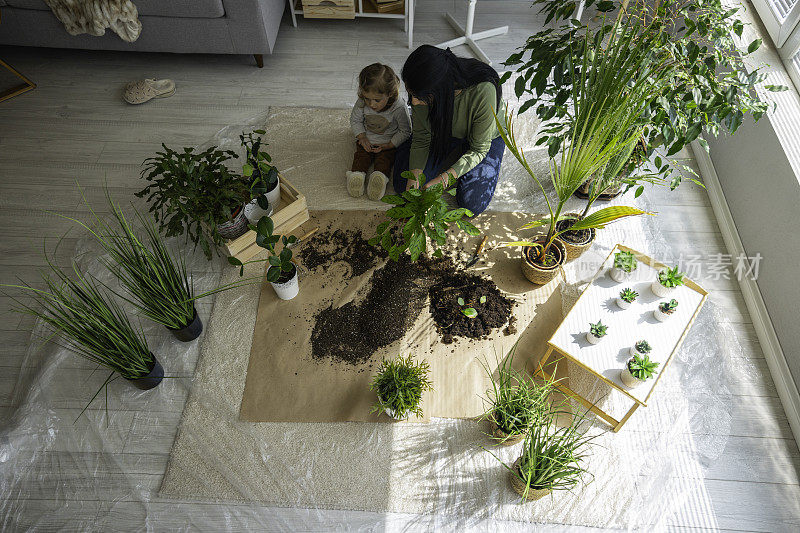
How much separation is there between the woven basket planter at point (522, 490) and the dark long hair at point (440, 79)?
1.44 meters

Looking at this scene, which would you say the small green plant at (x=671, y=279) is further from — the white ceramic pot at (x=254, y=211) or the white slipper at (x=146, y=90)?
the white slipper at (x=146, y=90)

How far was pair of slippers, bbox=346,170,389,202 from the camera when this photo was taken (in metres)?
2.54

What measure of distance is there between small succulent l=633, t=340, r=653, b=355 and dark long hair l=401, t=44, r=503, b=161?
1168 millimetres

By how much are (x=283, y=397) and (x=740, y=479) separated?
184cm

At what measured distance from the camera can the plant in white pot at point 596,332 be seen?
1823mm

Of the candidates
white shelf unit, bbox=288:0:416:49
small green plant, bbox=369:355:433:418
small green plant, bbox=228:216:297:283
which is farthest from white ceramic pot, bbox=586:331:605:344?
white shelf unit, bbox=288:0:416:49

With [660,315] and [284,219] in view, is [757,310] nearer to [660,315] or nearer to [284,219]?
[660,315]

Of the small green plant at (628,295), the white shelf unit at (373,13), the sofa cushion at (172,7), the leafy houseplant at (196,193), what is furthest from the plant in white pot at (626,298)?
the sofa cushion at (172,7)

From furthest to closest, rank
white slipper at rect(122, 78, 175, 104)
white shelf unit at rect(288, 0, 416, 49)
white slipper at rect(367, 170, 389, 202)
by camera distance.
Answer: white shelf unit at rect(288, 0, 416, 49) → white slipper at rect(122, 78, 175, 104) → white slipper at rect(367, 170, 389, 202)

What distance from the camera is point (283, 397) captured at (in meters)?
2.04

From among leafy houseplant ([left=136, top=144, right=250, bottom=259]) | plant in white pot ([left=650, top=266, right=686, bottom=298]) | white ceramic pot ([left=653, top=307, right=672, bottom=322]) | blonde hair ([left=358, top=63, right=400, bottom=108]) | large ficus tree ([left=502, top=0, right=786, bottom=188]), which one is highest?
large ficus tree ([left=502, top=0, right=786, bottom=188])

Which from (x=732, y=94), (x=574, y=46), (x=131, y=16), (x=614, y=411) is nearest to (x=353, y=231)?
(x=574, y=46)

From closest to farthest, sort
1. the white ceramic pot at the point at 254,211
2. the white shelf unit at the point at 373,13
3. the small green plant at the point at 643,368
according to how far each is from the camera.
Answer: the small green plant at the point at 643,368, the white ceramic pot at the point at 254,211, the white shelf unit at the point at 373,13

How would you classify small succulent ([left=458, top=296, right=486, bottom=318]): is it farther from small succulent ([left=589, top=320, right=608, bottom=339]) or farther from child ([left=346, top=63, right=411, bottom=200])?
child ([left=346, top=63, right=411, bottom=200])
